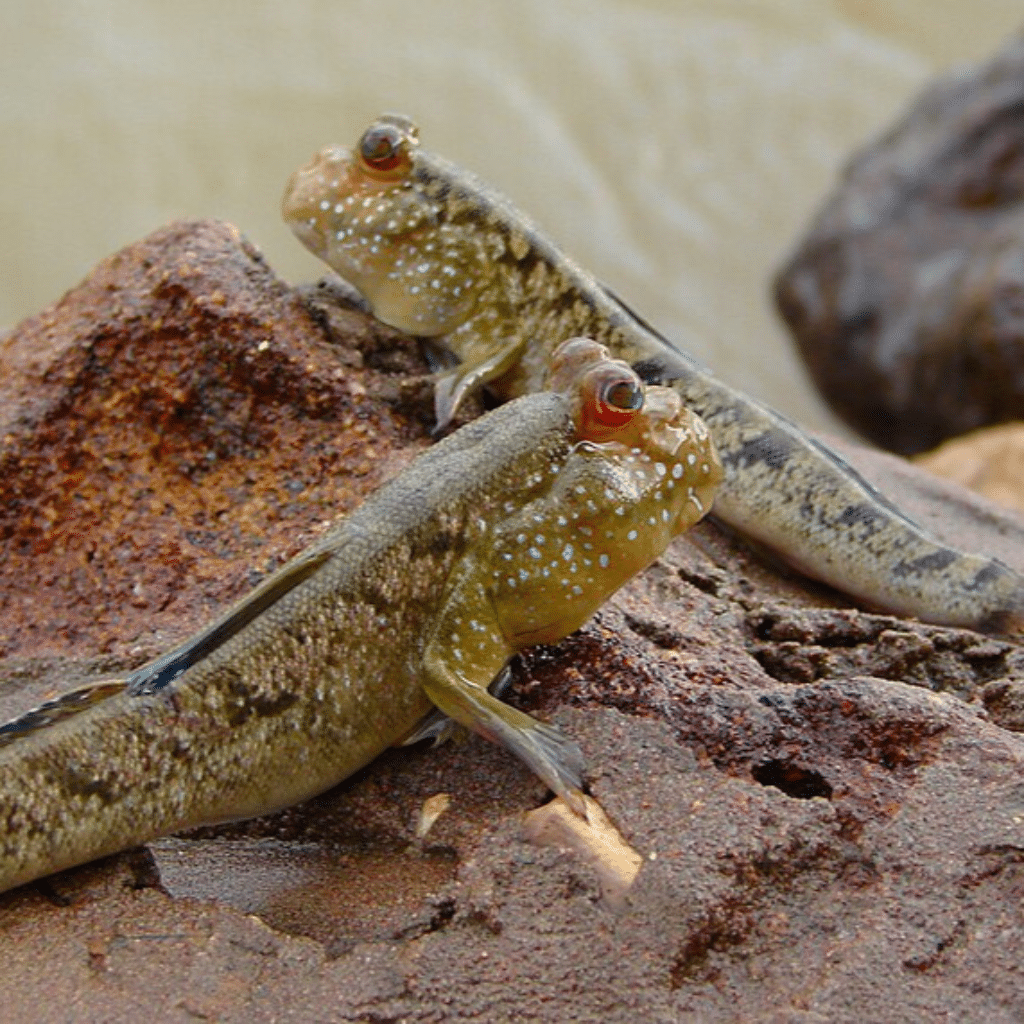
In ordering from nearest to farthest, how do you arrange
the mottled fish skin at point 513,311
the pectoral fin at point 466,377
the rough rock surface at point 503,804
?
the rough rock surface at point 503,804
the pectoral fin at point 466,377
the mottled fish skin at point 513,311

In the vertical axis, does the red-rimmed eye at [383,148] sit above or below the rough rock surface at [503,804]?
above

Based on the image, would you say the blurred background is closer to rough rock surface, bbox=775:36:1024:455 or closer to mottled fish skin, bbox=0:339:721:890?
rough rock surface, bbox=775:36:1024:455

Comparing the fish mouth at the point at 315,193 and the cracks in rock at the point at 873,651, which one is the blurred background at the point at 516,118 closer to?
the fish mouth at the point at 315,193

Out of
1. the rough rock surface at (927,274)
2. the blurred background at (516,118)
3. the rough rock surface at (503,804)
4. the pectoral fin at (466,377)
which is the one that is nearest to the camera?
the rough rock surface at (503,804)

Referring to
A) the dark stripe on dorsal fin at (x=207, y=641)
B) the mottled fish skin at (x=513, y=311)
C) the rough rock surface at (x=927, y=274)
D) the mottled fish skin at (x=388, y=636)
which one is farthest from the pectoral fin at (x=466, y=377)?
the rough rock surface at (x=927, y=274)

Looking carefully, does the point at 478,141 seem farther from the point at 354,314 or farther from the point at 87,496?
the point at 87,496

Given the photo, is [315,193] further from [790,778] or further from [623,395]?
[790,778]

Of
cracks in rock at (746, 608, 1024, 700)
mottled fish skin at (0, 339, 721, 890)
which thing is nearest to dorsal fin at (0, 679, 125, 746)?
mottled fish skin at (0, 339, 721, 890)

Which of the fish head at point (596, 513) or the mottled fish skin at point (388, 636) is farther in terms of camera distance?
the fish head at point (596, 513)

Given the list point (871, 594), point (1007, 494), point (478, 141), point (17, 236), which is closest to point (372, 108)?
point (478, 141)
